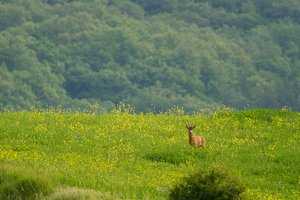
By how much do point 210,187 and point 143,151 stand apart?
679cm

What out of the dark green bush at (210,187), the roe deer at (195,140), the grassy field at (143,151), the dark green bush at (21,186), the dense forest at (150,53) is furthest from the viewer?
the dense forest at (150,53)

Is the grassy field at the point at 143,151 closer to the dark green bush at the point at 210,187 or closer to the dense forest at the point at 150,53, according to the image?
the dark green bush at the point at 210,187

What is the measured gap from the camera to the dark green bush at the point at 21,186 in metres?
20.7

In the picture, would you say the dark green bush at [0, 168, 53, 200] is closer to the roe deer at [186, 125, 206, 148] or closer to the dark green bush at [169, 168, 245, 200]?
the dark green bush at [169, 168, 245, 200]

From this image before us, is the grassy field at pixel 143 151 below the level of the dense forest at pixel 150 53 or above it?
above

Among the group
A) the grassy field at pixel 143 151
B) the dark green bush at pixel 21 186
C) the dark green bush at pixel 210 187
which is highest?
the dark green bush at pixel 210 187

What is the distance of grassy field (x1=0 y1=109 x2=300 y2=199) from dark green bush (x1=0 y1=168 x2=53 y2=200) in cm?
18

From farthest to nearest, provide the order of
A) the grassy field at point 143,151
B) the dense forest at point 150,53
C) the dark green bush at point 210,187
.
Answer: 1. the dense forest at point 150,53
2. the grassy field at point 143,151
3. the dark green bush at point 210,187

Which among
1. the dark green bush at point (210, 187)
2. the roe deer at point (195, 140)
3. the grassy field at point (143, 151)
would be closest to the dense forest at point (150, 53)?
the grassy field at point (143, 151)

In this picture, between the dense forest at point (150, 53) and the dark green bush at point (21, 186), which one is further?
the dense forest at point (150, 53)

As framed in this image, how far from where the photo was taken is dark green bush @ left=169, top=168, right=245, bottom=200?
19.3 meters

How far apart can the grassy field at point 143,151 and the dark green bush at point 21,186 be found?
0.59ft

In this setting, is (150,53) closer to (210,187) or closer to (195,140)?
(195,140)

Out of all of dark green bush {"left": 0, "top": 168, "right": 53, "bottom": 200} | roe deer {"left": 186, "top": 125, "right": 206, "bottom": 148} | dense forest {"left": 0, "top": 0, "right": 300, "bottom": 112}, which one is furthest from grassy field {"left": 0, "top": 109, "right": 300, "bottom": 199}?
dense forest {"left": 0, "top": 0, "right": 300, "bottom": 112}
